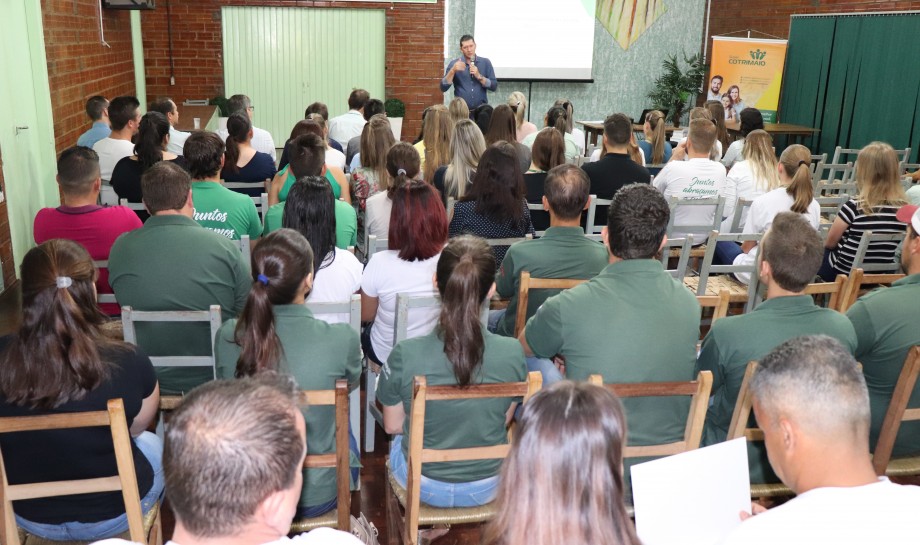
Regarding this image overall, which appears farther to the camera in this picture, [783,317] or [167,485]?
[783,317]

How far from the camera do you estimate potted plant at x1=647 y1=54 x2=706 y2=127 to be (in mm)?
10773

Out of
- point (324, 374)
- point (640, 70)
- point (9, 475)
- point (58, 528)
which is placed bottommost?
point (58, 528)

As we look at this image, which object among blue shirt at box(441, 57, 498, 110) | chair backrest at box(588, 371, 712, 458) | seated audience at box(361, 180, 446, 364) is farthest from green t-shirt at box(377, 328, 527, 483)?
blue shirt at box(441, 57, 498, 110)

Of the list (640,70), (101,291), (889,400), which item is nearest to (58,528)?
(101,291)

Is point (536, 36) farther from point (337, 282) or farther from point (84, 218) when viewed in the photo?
point (337, 282)

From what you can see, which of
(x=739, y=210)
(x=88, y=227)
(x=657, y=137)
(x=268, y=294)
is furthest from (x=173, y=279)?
(x=657, y=137)

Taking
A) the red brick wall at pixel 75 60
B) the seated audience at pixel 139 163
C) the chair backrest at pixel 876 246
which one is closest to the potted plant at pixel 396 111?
the red brick wall at pixel 75 60

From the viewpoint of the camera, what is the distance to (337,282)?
300 centimetres

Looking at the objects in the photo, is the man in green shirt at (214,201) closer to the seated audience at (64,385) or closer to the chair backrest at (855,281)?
the seated audience at (64,385)

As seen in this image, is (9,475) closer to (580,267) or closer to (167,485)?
(167,485)

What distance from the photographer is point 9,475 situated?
197cm

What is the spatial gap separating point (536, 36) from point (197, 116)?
4.44 m

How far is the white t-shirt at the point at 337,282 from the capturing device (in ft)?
9.73

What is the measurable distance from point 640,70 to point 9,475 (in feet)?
34.1
